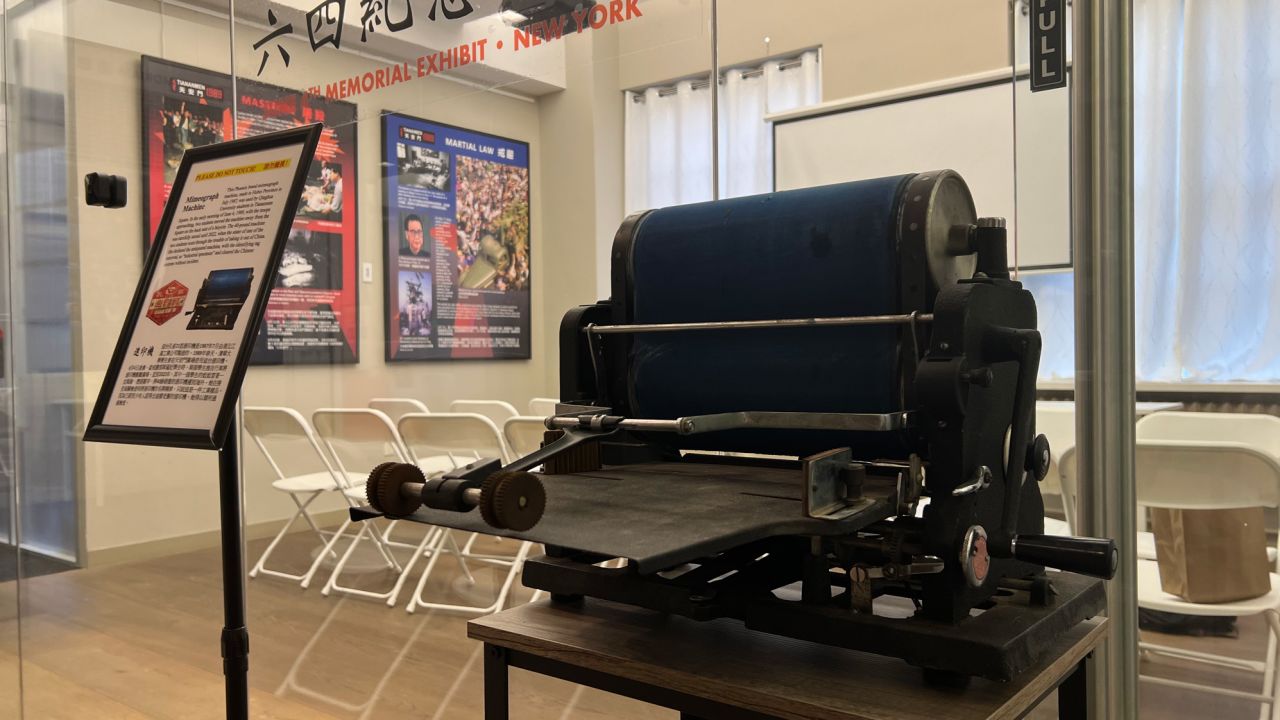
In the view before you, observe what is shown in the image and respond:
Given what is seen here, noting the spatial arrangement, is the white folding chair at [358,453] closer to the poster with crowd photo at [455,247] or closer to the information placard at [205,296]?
the poster with crowd photo at [455,247]

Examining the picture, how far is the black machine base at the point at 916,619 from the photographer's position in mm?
897

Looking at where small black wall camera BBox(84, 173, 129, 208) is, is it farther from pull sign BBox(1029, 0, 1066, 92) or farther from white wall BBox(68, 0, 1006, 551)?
pull sign BBox(1029, 0, 1066, 92)

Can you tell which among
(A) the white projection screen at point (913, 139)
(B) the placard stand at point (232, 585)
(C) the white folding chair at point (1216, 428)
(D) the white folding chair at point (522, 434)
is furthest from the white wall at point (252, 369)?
(C) the white folding chair at point (1216, 428)

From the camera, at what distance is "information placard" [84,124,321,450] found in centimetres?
151

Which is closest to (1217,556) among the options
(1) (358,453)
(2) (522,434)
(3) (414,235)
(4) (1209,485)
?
(4) (1209,485)

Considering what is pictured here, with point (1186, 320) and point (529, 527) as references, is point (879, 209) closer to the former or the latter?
point (529, 527)

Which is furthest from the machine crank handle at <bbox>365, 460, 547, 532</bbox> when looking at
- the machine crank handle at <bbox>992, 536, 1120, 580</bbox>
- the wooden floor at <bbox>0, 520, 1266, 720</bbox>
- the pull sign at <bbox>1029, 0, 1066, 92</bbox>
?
the wooden floor at <bbox>0, 520, 1266, 720</bbox>

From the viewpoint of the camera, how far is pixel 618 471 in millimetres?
1272

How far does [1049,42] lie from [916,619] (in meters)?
1.10

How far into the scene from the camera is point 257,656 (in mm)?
3238

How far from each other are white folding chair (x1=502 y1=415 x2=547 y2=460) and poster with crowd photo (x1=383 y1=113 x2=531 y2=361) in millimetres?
433

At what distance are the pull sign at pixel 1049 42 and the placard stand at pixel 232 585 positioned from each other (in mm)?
1542

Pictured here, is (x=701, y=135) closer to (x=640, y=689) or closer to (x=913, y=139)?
(x=913, y=139)

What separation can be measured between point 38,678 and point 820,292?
3.11m
